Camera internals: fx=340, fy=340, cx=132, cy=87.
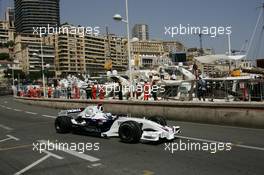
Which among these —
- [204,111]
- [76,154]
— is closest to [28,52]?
[204,111]

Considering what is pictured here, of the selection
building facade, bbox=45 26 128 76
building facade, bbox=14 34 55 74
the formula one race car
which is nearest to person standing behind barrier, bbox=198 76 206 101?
the formula one race car

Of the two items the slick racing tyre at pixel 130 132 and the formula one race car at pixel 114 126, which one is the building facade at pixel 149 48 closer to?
the formula one race car at pixel 114 126

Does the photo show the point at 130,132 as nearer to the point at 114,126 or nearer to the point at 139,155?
the point at 114,126

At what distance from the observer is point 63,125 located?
12969 mm

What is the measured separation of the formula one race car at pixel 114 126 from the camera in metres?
10.1

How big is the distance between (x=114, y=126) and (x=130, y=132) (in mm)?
993

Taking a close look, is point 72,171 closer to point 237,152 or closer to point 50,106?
point 237,152

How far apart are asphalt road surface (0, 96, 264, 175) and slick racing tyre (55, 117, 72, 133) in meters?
0.39

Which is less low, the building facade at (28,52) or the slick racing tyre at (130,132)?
the building facade at (28,52)

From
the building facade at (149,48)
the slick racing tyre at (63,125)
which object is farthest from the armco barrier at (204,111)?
the building facade at (149,48)

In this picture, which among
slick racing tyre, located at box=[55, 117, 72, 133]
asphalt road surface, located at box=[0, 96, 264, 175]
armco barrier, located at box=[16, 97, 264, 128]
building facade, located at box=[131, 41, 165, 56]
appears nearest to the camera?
asphalt road surface, located at box=[0, 96, 264, 175]

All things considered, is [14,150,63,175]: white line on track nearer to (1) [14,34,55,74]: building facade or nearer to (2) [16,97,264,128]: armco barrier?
(2) [16,97,264,128]: armco barrier

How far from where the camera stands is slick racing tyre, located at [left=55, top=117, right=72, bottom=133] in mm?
12839

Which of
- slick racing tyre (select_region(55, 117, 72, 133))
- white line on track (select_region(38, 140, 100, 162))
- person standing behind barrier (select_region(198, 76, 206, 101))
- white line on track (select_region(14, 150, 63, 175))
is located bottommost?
white line on track (select_region(14, 150, 63, 175))
